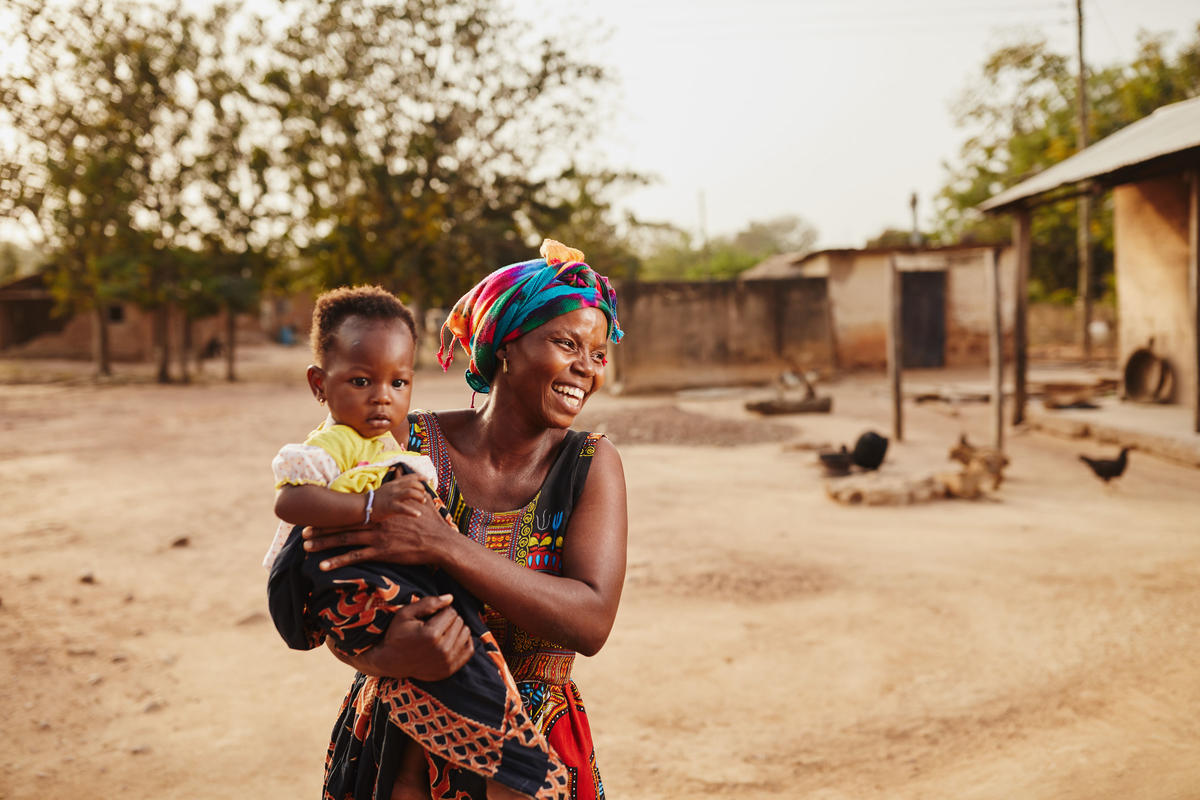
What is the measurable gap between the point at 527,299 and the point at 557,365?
0.16 m

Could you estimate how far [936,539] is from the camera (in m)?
6.35

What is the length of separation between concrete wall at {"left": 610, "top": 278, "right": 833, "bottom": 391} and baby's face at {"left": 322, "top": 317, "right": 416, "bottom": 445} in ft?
51.5

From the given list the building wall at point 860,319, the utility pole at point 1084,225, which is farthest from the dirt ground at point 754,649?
the utility pole at point 1084,225

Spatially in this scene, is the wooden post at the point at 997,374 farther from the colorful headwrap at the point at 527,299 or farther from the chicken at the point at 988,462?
the colorful headwrap at the point at 527,299

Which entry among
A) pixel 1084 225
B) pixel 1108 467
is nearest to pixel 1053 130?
pixel 1084 225

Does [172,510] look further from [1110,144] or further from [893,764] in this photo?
[1110,144]

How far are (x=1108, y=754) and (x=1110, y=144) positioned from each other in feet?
37.0

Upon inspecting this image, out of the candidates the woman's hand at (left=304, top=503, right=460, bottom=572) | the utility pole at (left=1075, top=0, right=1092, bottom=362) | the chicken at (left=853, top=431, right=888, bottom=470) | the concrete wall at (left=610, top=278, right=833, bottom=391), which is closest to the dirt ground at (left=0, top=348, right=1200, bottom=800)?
the chicken at (left=853, top=431, right=888, bottom=470)

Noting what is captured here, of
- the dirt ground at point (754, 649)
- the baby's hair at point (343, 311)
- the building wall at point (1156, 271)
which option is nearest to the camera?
the baby's hair at point (343, 311)

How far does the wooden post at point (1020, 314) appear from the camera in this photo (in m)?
11.6

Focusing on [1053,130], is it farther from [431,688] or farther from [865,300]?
[431,688]

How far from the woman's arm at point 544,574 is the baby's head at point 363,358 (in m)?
0.27

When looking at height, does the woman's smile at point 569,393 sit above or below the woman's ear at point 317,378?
below

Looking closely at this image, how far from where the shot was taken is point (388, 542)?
1.59m
